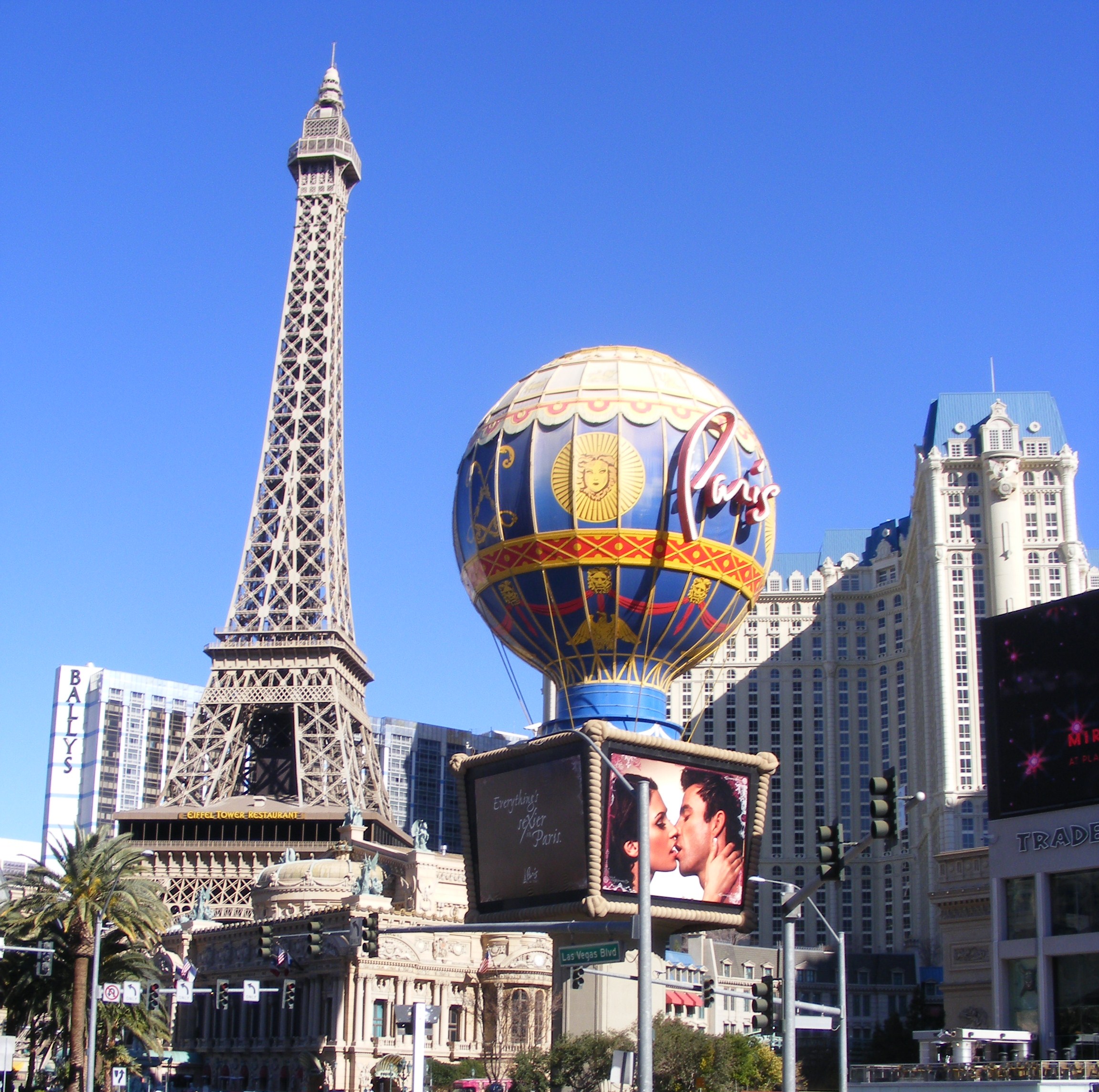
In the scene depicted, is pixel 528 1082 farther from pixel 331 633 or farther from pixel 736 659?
pixel 736 659

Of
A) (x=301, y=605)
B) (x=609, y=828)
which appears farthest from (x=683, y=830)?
(x=301, y=605)

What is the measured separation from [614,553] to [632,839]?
904 centimetres

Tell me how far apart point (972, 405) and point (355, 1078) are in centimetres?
9056

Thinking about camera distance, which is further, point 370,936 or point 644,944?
point 370,936

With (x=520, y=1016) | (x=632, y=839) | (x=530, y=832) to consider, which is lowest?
(x=520, y=1016)

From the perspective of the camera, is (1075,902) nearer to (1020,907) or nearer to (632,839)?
(1020,907)

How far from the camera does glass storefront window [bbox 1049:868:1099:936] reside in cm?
5181

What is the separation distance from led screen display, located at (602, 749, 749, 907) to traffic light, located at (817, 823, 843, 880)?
2629cm

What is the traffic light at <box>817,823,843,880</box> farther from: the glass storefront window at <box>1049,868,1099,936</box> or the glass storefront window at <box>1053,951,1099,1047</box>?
the glass storefront window at <box>1049,868,1099,936</box>

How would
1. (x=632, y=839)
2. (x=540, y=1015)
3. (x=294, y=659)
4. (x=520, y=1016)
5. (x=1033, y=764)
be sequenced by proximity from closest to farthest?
1. (x=632, y=839)
2. (x=1033, y=764)
3. (x=520, y=1016)
4. (x=540, y=1015)
5. (x=294, y=659)

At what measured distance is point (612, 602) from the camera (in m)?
50.5

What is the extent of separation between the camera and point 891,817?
65.7ft

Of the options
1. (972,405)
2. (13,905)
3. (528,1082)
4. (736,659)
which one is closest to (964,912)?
(528,1082)

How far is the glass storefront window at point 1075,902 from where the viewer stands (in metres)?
51.8
